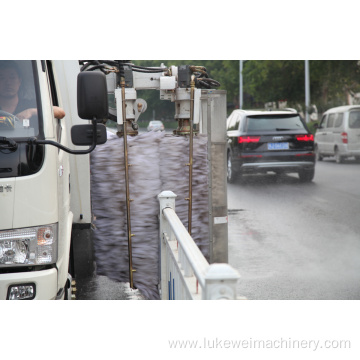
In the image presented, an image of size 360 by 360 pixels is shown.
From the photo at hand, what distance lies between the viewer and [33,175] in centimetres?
344

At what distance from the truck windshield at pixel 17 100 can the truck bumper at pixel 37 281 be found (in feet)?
2.57

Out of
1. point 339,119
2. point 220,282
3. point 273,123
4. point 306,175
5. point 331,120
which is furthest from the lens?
point 331,120

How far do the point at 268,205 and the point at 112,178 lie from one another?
23.2 feet

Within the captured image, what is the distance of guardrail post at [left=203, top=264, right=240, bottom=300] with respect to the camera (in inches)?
96.2

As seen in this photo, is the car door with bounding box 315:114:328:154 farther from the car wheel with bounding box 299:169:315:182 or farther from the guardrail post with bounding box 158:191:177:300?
the guardrail post with bounding box 158:191:177:300

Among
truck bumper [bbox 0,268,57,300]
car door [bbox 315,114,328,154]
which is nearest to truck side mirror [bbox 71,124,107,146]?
truck bumper [bbox 0,268,57,300]

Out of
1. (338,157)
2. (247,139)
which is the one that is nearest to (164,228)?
(247,139)

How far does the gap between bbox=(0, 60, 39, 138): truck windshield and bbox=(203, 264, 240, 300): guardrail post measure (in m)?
1.62

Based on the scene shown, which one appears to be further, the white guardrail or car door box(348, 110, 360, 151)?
car door box(348, 110, 360, 151)

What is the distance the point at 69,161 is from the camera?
5.02 m

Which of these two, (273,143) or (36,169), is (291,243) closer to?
(36,169)

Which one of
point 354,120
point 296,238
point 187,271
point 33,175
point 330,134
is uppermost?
point 33,175

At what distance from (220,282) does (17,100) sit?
1.90 m

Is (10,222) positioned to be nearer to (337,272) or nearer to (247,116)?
(337,272)
